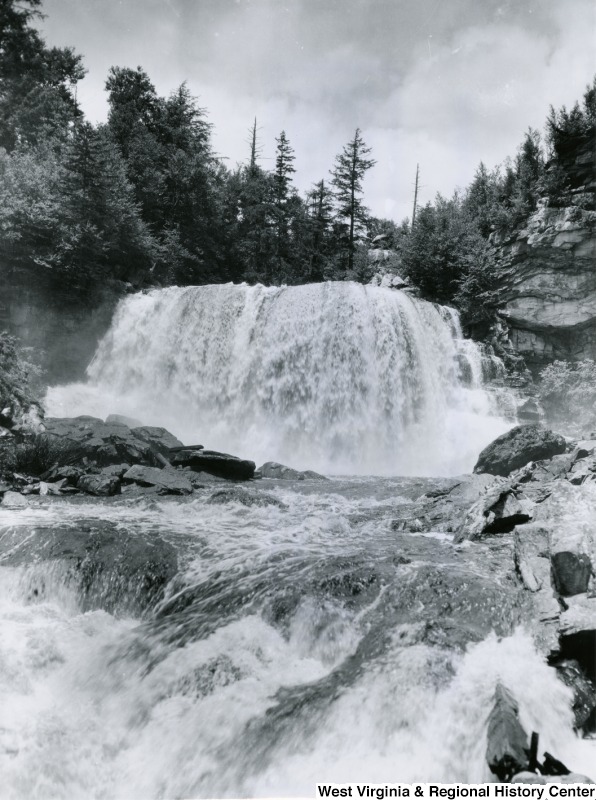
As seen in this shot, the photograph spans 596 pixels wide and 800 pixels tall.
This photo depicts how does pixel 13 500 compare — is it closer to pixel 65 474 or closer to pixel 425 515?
pixel 65 474

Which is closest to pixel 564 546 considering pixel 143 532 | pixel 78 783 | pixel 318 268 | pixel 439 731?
pixel 439 731

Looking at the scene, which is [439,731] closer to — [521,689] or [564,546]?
[521,689]

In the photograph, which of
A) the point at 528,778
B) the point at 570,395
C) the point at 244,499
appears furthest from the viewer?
the point at 570,395

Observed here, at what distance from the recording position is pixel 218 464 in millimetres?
12281

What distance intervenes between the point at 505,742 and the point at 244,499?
6718 millimetres

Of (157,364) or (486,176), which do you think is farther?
(486,176)

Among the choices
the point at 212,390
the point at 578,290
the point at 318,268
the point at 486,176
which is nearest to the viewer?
the point at 212,390

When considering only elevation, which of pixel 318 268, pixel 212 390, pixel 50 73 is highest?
pixel 50 73

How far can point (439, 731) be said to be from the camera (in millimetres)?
3309

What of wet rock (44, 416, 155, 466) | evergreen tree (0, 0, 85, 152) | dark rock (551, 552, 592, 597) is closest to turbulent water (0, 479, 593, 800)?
dark rock (551, 552, 592, 597)

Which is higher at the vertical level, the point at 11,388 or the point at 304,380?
the point at 304,380

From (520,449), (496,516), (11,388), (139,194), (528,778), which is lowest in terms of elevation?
(528,778)

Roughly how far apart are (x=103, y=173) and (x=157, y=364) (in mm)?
8871

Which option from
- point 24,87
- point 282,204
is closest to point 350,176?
point 282,204
